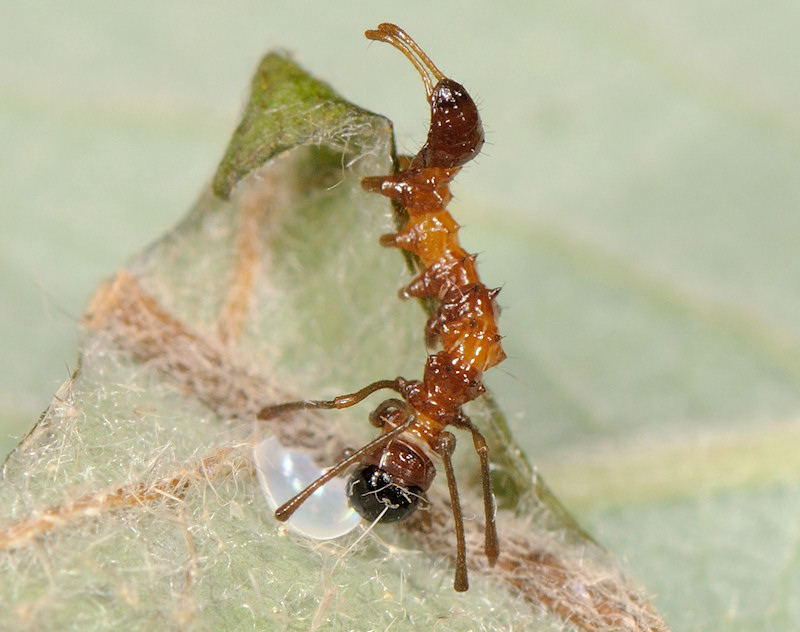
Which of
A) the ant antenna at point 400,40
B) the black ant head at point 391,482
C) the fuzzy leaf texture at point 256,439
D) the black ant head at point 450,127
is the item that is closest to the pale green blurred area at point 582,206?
the fuzzy leaf texture at point 256,439

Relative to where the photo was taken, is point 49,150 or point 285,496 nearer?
point 285,496

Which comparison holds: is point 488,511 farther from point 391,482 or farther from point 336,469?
point 336,469

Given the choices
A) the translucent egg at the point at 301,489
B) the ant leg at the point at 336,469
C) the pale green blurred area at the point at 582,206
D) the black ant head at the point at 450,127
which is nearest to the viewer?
the ant leg at the point at 336,469

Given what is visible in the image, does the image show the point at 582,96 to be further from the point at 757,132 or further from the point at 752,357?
the point at 752,357

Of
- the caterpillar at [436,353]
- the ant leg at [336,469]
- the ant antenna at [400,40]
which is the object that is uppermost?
the ant antenna at [400,40]

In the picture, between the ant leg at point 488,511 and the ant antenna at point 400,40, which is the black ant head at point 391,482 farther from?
the ant antenna at point 400,40

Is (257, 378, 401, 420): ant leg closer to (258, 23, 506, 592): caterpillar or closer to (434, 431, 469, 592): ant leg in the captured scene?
(258, 23, 506, 592): caterpillar

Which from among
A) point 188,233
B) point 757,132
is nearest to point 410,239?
point 188,233
